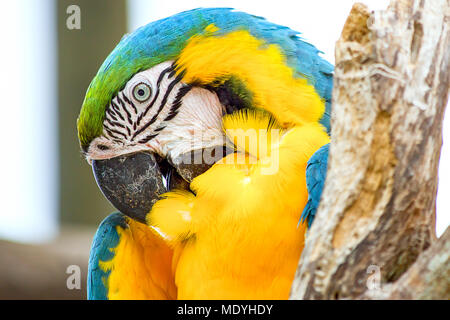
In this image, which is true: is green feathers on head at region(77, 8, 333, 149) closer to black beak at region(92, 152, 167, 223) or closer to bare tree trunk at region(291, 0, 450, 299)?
black beak at region(92, 152, 167, 223)

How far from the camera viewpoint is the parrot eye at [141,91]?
2346 mm

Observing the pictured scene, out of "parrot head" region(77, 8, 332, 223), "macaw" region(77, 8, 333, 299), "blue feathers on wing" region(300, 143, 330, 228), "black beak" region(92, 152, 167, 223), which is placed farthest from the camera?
"black beak" region(92, 152, 167, 223)

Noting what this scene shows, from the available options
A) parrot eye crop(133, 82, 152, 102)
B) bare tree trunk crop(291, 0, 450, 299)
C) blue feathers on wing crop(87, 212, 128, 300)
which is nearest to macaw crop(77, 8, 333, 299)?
parrot eye crop(133, 82, 152, 102)

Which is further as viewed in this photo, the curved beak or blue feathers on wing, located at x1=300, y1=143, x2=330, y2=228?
the curved beak

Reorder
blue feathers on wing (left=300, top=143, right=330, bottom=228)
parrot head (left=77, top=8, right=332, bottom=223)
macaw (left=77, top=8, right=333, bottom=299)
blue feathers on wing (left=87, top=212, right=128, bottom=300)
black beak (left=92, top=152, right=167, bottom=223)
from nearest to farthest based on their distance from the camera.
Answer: blue feathers on wing (left=300, top=143, right=330, bottom=228) → macaw (left=77, top=8, right=333, bottom=299) → parrot head (left=77, top=8, right=332, bottom=223) → black beak (left=92, top=152, right=167, bottom=223) → blue feathers on wing (left=87, top=212, right=128, bottom=300)

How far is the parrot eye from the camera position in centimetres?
235

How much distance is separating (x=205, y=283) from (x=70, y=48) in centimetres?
328

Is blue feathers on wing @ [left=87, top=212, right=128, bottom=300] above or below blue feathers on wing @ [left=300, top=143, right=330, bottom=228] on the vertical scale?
below

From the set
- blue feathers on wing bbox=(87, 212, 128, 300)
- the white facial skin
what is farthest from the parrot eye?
blue feathers on wing bbox=(87, 212, 128, 300)

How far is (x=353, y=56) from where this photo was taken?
57.2 inches

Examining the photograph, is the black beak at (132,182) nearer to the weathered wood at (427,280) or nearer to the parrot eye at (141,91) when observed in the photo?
the parrot eye at (141,91)

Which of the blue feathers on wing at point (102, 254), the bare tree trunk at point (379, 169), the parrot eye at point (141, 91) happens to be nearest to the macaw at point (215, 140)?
the parrot eye at point (141, 91)

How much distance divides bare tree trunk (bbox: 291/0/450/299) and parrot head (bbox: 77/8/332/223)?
755 millimetres

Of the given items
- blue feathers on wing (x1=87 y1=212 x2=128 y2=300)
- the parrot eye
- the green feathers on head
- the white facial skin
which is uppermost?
the green feathers on head
